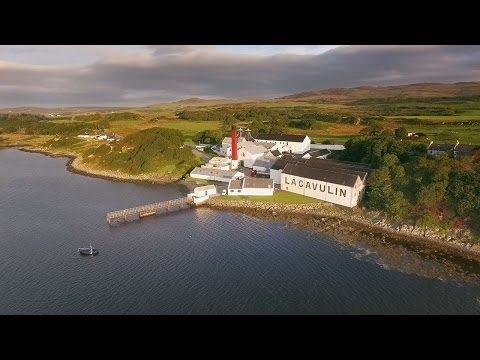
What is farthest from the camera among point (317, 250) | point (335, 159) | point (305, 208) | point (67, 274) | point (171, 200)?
point (335, 159)

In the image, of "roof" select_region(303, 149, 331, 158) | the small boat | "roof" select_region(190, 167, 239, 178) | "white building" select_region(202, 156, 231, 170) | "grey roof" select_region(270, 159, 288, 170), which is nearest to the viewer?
the small boat

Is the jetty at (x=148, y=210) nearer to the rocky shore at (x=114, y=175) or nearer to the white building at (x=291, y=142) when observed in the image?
the rocky shore at (x=114, y=175)

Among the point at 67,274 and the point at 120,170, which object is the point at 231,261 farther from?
the point at 120,170

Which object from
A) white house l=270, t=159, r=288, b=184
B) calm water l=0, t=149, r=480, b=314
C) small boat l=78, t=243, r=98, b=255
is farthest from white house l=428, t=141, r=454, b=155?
small boat l=78, t=243, r=98, b=255

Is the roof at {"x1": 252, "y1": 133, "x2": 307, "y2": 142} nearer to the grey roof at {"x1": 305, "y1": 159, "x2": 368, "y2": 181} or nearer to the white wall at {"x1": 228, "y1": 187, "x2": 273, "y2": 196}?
the grey roof at {"x1": 305, "y1": 159, "x2": 368, "y2": 181}

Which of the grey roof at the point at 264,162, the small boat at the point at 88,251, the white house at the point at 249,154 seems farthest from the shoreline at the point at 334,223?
the white house at the point at 249,154

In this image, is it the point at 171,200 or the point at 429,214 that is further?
the point at 171,200

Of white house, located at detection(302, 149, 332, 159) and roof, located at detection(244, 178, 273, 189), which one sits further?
white house, located at detection(302, 149, 332, 159)

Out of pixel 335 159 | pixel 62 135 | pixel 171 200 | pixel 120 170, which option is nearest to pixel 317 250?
pixel 171 200
